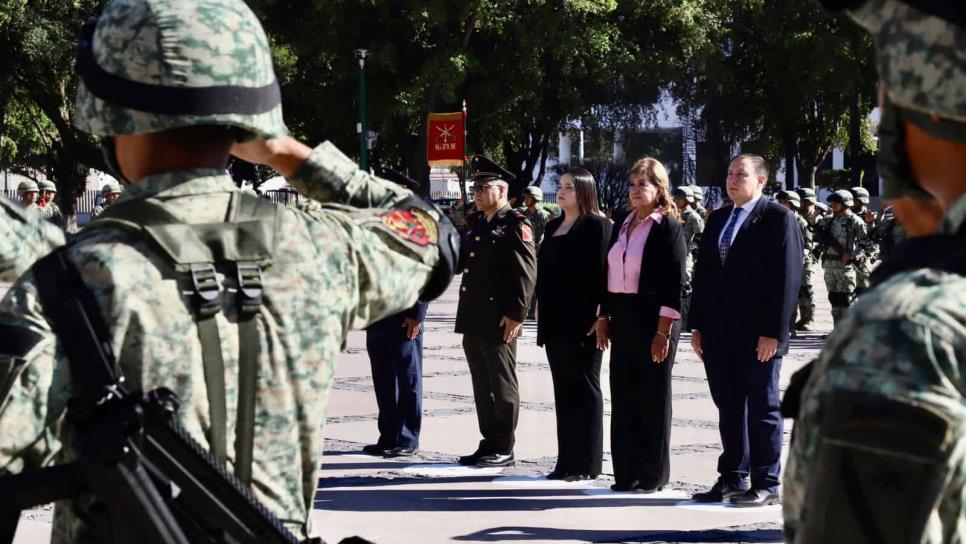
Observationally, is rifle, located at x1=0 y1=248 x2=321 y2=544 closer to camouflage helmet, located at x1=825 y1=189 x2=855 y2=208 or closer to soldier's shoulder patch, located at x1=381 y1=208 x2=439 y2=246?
soldier's shoulder patch, located at x1=381 y1=208 x2=439 y2=246

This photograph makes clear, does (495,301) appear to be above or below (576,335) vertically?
above

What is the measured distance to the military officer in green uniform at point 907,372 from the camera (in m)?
1.38

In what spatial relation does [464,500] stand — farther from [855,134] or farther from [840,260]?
[855,134]

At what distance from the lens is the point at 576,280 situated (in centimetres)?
855

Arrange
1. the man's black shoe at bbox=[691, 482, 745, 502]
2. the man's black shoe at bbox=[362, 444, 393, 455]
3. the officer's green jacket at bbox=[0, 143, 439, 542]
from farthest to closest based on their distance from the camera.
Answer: the man's black shoe at bbox=[362, 444, 393, 455]
the man's black shoe at bbox=[691, 482, 745, 502]
the officer's green jacket at bbox=[0, 143, 439, 542]

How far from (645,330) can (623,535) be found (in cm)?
145

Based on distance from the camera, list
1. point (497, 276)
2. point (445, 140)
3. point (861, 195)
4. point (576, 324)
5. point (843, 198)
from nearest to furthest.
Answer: point (576, 324)
point (497, 276)
point (843, 198)
point (861, 195)
point (445, 140)

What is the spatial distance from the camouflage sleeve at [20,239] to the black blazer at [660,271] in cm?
588

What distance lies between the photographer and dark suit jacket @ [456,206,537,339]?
9211 millimetres

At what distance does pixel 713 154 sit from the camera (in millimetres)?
51156

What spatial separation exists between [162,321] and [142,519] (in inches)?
13.8

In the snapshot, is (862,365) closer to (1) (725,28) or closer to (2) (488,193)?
(2) (488,193)

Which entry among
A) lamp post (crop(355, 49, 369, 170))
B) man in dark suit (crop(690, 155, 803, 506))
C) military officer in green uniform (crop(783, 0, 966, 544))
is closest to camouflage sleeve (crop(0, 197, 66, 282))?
military officer in green uniform (crop(783, 0, 966, 544))

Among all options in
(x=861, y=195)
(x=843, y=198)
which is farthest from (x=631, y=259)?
(x=861, y=195)
